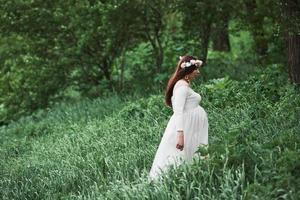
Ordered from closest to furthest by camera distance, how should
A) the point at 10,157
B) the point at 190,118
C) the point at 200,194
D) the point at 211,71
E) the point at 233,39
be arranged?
1. the point at 200,194
2. the point at 190,118
3. the point at 10,157
4. the point at 211,71
5. the point at 233,39

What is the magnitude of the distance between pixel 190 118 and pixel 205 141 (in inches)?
14.2

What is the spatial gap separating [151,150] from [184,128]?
1.26 m

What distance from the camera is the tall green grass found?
5938 mm

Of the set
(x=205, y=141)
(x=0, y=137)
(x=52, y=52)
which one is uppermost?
(x=52, y=52)

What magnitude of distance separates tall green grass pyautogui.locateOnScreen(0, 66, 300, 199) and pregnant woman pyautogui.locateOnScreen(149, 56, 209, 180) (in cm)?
29

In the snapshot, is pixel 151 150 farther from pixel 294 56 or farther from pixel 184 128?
pixel 294 56

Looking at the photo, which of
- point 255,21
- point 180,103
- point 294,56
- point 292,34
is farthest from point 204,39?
point 180,103

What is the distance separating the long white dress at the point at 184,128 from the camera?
23.4 feet

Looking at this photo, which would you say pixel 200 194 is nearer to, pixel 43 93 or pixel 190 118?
pixel 190 118

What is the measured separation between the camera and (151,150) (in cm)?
829

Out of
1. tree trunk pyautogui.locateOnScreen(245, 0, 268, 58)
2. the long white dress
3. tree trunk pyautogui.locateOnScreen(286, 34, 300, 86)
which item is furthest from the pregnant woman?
tree trunk pyautogui.locateOnScreen(245, 0, 268, 58)

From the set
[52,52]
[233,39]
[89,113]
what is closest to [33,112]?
[52,52]

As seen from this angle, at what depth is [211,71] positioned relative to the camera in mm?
14086

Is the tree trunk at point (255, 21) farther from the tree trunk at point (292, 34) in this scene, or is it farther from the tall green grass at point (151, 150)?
the tree trunk at point (292, 34)
